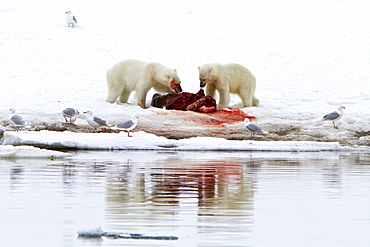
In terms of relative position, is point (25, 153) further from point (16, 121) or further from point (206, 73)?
point (206, 73)

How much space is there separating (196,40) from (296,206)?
26067 mm

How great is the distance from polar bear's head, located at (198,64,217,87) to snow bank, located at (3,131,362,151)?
16.7 feet

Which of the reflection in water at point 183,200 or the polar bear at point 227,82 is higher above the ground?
the polar bear at point 227,82

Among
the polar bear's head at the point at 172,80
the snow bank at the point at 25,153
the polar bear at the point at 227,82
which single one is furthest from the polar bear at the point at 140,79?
the snow bank at the point at 25,153

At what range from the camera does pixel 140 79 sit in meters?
20.3

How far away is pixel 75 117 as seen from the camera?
17.3m

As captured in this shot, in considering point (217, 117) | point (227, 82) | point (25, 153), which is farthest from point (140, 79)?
point (25, 153)

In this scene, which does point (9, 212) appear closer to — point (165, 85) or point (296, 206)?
point (296, 206)

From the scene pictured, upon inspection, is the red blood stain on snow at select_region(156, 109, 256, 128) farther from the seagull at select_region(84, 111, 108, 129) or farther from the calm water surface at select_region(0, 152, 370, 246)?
the calm water surface at select_region(0, 152, 370, 246)

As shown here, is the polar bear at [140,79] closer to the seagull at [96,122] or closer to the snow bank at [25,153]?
the seagull at [96,122]

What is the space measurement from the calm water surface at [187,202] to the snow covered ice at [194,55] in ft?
15.1

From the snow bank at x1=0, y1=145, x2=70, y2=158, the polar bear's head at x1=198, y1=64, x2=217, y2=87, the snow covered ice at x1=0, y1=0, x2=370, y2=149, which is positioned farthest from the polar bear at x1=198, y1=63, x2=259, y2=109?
the snow bank at x1=0, y1=145, x2=70, y2=158

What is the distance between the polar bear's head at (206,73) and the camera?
20.0 m

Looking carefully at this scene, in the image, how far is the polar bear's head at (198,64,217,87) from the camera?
20.0 metres
